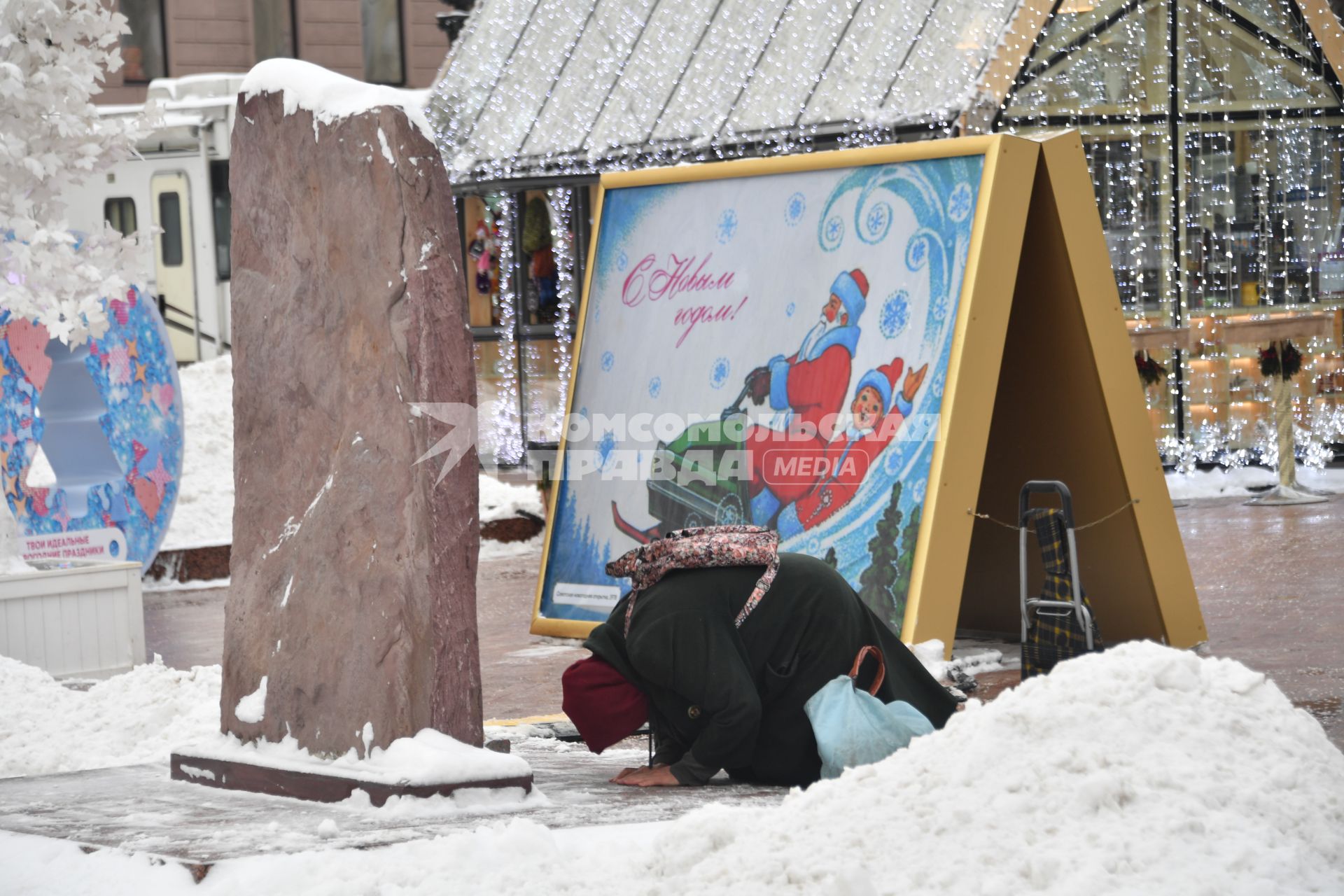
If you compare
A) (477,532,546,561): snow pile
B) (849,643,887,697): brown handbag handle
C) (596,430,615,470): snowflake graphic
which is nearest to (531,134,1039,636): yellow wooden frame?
(849,643,887,697): brown handbag handle

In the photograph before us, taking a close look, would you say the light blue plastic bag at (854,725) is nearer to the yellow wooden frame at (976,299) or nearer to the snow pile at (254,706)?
the snow pile at (254,706)

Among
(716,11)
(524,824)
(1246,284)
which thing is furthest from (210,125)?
(524,824)

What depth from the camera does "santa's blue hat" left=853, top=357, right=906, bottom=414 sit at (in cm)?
A: 761

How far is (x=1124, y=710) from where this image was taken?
4133 mm

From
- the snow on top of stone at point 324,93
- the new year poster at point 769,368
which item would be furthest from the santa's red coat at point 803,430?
the snow on top of stone at point 324,93

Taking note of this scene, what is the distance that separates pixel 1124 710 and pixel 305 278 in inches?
106

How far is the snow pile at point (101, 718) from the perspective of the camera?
6504mm

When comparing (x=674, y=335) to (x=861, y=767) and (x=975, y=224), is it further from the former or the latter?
(x=861, y=767)

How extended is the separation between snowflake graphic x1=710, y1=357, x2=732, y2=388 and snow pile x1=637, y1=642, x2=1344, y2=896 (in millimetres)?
4093

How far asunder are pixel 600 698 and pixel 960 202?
3368 mm

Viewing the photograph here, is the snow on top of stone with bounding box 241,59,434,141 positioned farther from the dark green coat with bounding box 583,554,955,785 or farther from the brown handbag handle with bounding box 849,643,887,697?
the brown handbag handle with bounding box 849,643,887,697

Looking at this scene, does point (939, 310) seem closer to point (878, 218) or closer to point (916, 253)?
point (916, 253)

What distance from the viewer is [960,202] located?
750 cm

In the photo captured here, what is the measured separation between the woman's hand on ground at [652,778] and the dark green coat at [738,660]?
0.09 feet
